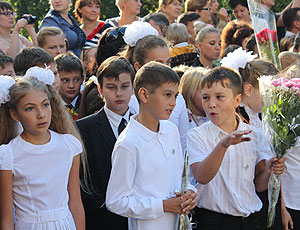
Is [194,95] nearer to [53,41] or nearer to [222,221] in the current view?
[222,221]

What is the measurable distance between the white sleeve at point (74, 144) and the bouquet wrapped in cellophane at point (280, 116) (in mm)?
1411

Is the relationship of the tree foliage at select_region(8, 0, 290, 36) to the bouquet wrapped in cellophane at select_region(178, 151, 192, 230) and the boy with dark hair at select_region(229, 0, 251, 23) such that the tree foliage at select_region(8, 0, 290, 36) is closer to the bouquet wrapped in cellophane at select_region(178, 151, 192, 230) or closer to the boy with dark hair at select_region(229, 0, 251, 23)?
the boy with dark hair at select_region(229, 0, 251, 23)

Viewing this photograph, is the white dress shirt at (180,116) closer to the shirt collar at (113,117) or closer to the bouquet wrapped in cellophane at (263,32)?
the shirt collar at (113,117)

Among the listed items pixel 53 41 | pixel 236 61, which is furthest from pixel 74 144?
Result: pixel 53 41

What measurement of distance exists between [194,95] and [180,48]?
206cm

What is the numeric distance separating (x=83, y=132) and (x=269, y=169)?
147 cm

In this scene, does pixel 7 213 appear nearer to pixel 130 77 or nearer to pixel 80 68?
pixel 130 77

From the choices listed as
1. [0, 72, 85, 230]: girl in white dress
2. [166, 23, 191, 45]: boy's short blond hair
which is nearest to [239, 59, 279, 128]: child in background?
[0, 72, 85, 230]: girl in white dress

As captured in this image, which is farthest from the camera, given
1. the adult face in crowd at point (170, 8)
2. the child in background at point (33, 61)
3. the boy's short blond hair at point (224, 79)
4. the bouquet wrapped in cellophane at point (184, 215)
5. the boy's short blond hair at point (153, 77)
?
the adult face in crowd at point (170, 8)

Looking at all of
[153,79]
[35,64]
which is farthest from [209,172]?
[35,64]

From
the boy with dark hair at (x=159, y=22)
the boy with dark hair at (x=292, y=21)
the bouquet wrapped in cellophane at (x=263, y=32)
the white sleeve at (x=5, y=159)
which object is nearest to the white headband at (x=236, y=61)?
the bouquet wrapped in cellophane at (x=263, y=32)

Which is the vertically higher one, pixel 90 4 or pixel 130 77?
pixel 90 4

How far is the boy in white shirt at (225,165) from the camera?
12.1 feet

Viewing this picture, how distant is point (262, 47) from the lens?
4.39m
